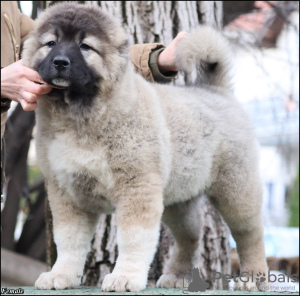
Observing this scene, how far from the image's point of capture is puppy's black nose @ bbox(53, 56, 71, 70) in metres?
2.73

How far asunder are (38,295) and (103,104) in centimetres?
110

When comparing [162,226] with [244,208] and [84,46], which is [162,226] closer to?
[244,208]

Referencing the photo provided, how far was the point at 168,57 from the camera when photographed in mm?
3863

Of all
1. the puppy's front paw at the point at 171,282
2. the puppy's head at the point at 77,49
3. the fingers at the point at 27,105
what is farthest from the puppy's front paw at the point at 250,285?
the fingers at the point at 27,105

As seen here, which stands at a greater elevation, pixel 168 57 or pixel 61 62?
pixel 168 57

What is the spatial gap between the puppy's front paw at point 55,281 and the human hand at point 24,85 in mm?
941

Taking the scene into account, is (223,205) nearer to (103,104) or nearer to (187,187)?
(187,187)

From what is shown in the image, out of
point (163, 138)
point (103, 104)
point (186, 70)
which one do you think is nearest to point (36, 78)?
point (103, 104)

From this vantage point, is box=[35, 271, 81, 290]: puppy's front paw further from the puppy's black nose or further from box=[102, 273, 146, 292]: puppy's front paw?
the puppy's black nose

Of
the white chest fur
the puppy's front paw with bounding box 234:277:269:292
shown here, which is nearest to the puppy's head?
the white chest fur

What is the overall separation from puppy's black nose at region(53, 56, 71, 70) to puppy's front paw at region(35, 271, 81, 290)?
115 cm

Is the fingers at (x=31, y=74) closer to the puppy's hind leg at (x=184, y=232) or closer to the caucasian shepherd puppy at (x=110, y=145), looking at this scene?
the caucasian shepherd puppy at (x=110, y=145)

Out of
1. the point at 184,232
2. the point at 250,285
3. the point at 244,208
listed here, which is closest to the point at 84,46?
the point at 244,208

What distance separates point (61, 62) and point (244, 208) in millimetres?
1603
